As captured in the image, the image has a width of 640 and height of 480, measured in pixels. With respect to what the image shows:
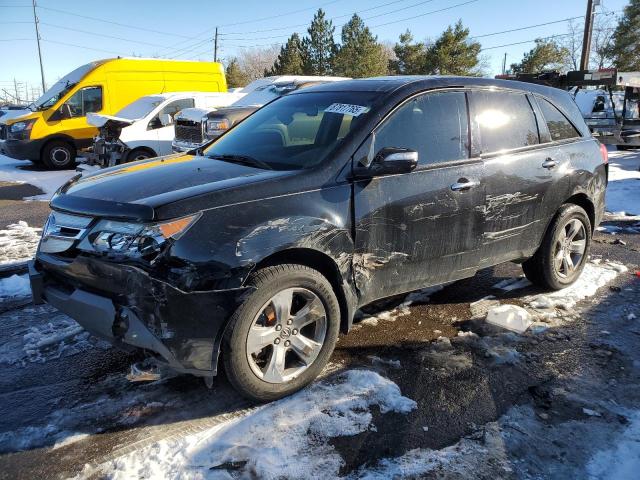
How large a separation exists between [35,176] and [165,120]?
3881 mm

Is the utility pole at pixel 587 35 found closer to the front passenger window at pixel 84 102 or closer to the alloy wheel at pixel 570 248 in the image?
the front passenger window at pixel 84 102

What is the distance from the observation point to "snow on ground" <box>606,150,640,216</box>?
850cm

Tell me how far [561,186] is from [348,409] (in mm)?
2835

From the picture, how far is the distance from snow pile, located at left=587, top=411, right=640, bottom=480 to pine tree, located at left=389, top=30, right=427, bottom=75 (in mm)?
40427

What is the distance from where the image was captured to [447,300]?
463cm

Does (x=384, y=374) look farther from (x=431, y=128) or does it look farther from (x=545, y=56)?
(x=545, y=56)

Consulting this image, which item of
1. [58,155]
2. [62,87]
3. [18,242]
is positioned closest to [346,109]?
[18,242]

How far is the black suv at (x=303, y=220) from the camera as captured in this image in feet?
8.61

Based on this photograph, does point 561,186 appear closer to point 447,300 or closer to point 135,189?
point 447,300

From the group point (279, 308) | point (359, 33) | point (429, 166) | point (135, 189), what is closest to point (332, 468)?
point (279, 308)

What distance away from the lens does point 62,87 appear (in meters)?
14.6

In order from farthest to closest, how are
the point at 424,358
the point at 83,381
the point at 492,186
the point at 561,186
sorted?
1. the point at 561,186
2. the point at 492,186
3. the point at 424,358
4. the point at 83,381

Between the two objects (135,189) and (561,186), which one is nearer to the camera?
(135,189)

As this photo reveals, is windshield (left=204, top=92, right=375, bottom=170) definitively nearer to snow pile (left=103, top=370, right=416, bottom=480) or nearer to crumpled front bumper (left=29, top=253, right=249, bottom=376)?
crumpled front bumper (left=29, top=253, right=249, bottom=376)
